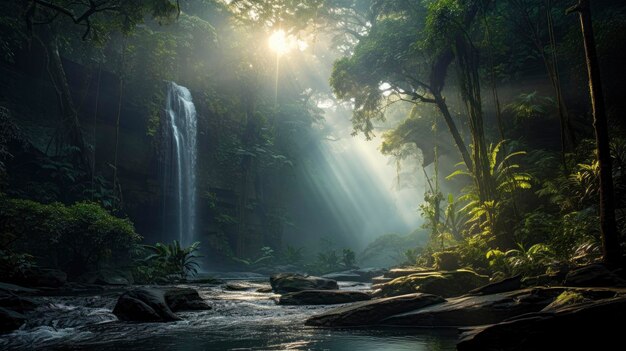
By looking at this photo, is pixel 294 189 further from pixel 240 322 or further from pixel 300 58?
pixel 240 322

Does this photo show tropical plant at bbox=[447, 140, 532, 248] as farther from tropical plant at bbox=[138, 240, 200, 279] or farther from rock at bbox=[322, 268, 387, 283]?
tropical plant at bbox=[138, 240, 200, 279]

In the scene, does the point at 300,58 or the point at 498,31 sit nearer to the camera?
the point at 498,31

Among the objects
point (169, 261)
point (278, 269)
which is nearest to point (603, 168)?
point (169, 261)

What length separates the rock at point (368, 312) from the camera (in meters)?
6.34

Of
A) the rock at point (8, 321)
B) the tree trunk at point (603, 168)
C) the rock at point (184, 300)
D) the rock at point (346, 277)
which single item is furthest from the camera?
the rock at point (346, 277)

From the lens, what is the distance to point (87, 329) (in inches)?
241

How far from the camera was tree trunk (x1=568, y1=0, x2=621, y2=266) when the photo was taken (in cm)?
693

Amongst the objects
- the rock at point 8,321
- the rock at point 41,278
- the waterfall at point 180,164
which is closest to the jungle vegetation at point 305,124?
the rock at point 41,278

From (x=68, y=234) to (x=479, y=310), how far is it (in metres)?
12.2

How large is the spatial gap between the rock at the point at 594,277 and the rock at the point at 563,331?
251 cm

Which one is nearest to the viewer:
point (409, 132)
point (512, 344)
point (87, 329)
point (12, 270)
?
point (512, 344)

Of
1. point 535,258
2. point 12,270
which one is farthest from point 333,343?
point 12,270

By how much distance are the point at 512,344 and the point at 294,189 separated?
32393 mm

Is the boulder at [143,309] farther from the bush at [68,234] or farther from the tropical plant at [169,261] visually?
the tropical plant at [169,261]
